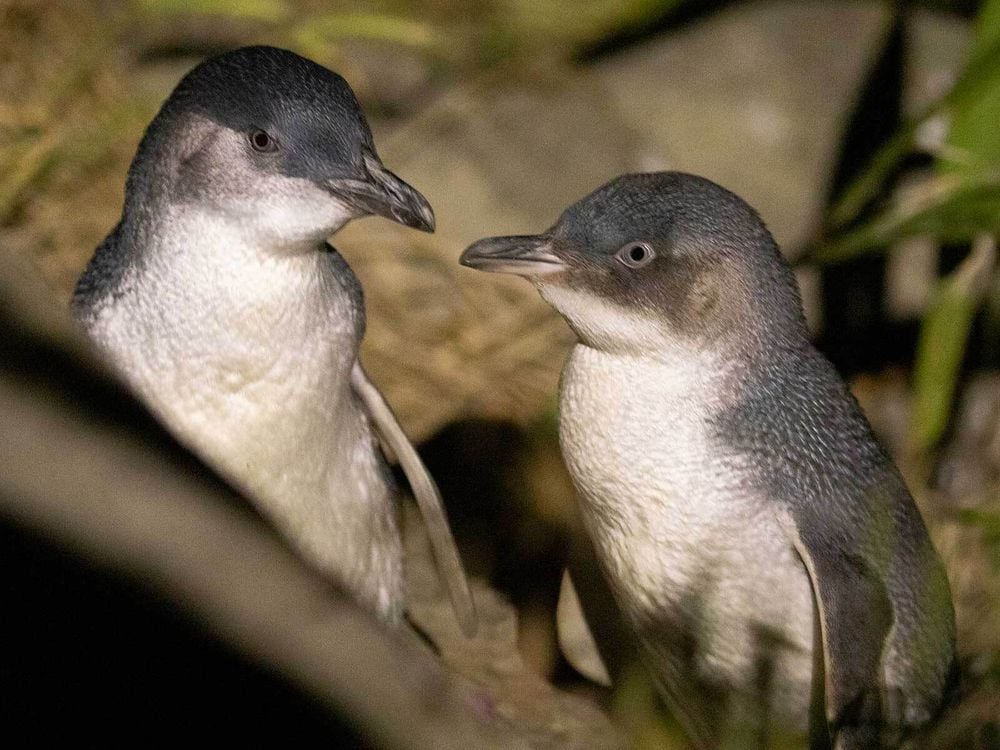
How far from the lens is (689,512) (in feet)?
8.20

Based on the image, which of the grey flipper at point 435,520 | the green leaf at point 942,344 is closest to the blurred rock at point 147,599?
the grey flipper at point 435,520

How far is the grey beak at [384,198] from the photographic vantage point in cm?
242

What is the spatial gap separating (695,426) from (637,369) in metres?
0.15

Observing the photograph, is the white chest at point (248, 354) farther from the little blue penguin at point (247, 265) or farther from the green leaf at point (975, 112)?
the green leaf at point (975, 112)

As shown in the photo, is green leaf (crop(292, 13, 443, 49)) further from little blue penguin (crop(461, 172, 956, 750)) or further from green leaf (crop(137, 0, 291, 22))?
little blue penguin (crop(461, 172, 956, 750))

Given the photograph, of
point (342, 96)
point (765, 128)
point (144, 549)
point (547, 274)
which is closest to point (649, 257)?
point (547, 274)

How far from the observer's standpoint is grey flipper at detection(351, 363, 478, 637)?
304 cm

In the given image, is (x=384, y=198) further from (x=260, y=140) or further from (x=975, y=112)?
(x=975, y=112)

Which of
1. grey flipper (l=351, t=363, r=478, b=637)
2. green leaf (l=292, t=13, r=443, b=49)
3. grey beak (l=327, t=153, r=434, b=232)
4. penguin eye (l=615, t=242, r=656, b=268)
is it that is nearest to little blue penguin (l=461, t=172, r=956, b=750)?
penguin eye (l=615, t=242, r=656, b=268)

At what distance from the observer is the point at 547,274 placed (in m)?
2.51

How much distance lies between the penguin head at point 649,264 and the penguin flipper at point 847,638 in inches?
16.7

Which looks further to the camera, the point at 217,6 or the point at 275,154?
the point at 217,6

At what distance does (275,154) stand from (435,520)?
38.9 inches

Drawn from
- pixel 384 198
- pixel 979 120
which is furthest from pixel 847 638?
pixel 979 120
